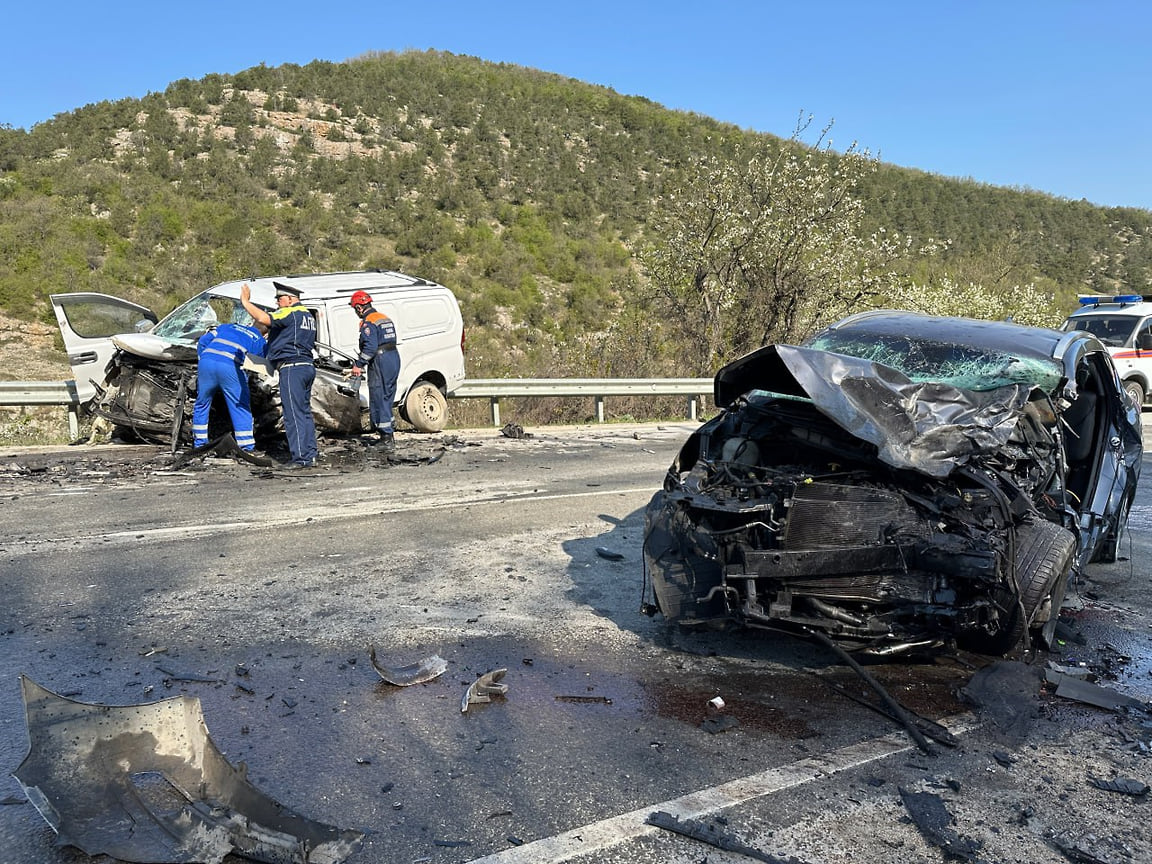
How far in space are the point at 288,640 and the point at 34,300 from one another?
20.7 m

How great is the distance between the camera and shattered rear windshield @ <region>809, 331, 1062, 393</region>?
16.1ft

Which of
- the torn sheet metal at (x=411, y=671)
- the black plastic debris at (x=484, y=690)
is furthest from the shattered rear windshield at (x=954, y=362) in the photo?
the torn sheet metal at (x=411, y=671)

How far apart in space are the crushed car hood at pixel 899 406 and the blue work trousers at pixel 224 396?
21.4ft

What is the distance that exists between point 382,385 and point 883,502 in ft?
25.9

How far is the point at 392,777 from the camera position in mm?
3105

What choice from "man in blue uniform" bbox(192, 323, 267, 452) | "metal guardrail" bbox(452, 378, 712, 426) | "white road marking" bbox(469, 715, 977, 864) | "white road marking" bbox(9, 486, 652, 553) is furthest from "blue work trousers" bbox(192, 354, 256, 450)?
"white road marking" bbox(469, 715, 977, 864)

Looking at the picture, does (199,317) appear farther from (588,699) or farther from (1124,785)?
(1124,785)

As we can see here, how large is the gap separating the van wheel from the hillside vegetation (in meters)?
4.70

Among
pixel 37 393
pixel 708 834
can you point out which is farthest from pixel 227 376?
pixel 708 834

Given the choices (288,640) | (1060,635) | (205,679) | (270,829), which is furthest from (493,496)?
(270,829)

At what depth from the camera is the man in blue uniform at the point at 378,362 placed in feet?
35.0

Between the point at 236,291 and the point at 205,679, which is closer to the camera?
the point at 205,679

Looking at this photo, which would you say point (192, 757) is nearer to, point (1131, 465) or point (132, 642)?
point (132, 642)

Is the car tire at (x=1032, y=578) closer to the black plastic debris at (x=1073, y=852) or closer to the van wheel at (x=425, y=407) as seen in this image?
the black plastic debris at (x=1073, y=852)
